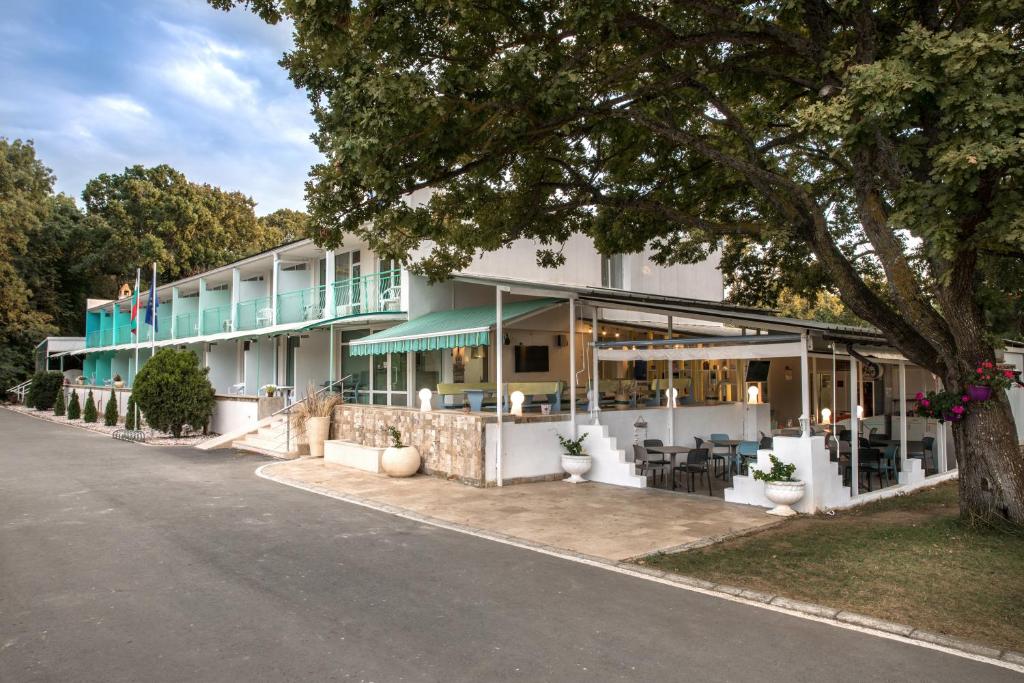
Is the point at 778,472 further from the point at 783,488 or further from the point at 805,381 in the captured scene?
the point at 805,381

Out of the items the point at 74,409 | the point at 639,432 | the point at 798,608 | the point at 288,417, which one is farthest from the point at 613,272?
the point at 74,409

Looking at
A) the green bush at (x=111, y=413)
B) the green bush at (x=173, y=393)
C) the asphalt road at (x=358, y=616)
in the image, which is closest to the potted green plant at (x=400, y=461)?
the asphalt road at (x=358, y=616)

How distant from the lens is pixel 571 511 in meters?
10.4

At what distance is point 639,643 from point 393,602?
2.29 m

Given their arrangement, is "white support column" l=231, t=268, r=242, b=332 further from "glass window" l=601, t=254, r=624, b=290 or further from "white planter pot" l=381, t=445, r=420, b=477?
"white planter pot" l=381, t=445, r=420, b=477

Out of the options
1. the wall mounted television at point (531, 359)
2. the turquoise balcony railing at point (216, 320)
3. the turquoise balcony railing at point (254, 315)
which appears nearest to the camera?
the wall mounted television at point (531, 359)

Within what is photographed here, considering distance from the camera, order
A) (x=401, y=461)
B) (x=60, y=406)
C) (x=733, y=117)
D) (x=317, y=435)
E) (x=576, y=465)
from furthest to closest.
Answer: (x=60, y=406) < (x=317, y=435) < (x=401, y=461) < (x=576, y=465) < (x=733, y=117)

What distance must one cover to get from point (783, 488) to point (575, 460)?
13.7 feet

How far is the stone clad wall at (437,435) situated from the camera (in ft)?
42.0

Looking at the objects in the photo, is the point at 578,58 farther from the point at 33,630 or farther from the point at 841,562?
the point at 33,630

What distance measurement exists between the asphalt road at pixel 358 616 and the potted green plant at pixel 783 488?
3173 millimetres

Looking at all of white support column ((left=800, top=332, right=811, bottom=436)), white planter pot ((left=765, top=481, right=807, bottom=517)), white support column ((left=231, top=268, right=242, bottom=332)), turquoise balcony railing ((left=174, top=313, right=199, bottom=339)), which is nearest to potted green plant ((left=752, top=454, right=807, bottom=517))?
white planter pot ((left=765, top=481, right=807, bottom=517))

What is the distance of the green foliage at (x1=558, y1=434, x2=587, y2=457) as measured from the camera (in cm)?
1323

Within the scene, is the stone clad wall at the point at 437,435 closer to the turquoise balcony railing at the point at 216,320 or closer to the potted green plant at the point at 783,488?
the potted green plant at the point at 783,488
